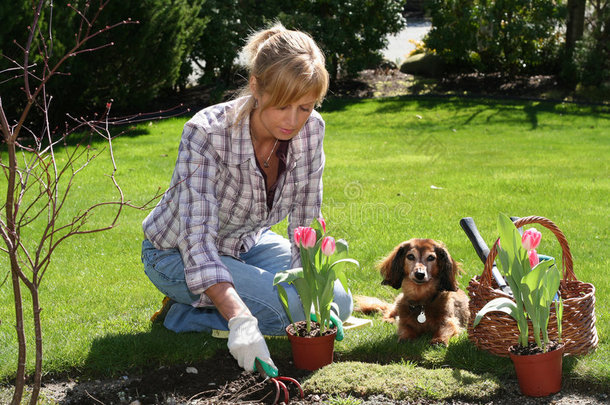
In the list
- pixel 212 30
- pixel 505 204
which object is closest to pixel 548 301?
pixel 505 204

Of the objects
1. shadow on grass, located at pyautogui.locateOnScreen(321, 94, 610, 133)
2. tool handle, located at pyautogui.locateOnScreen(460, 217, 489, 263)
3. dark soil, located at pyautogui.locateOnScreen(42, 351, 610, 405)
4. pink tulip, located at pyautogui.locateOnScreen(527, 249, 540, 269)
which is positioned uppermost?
shadow on grass, located at pyautogui.locateOnScreen(321, 94, 610, 133)

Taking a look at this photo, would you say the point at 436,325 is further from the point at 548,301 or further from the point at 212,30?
the point at 212,30

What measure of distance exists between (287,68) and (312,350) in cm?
122

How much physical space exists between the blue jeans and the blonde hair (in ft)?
2.97

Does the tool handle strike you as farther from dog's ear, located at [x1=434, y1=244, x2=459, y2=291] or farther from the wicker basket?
the wicker basket

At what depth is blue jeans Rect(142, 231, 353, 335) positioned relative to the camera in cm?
357

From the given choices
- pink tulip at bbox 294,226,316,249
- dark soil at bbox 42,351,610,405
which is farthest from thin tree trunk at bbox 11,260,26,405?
pink tulip at bbox 294,226,316,249

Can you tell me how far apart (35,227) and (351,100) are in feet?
26.5

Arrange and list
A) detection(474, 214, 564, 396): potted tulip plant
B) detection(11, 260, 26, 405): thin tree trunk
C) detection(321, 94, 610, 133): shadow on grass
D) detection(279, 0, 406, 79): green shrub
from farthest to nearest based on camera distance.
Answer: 1. detection(279, 0, 406, 79): green shrub
2. detection(321, 94, 610, 133): shadow on grass
3. detection(474, 214, 564, 396): potted tulip plant
4. detection(11, 260, 26, 405): thin tree trunk

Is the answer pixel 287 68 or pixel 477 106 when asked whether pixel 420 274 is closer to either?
pixel 287 68

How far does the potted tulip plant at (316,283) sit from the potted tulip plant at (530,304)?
2.01 ft

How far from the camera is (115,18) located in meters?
10.3

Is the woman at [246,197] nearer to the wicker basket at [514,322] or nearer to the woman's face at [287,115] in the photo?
the woman's face at [287,115]

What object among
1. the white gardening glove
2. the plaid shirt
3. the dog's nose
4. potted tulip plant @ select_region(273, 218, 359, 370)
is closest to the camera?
the white gardening glove
